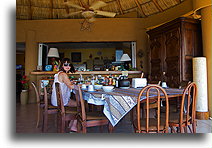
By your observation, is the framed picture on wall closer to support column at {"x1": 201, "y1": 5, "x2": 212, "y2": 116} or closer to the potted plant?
the potted plant

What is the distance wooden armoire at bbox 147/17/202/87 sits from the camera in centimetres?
404

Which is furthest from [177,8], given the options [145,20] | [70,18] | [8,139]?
[8,139]

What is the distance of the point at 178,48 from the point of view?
4.14 metres

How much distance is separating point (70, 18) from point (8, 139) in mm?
5407

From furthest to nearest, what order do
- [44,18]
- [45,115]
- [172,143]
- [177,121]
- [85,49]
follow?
[85,49]
[44,18]
[45,115]
[172,143]
[177,121]

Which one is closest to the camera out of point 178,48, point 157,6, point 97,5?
point 97,5

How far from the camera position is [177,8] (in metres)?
5.31

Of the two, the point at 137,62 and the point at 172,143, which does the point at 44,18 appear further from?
the point at 172,143

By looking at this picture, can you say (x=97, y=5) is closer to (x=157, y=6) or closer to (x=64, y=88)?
(x=64, y=88)

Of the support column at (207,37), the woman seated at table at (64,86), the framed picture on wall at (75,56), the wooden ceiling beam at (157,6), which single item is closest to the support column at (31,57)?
the framed picture on wall at (75,56)

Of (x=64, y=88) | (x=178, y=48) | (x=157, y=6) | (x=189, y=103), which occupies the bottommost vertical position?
(x=189, y=103)

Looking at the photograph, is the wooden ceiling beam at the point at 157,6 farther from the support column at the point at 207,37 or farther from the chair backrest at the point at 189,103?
the chair backrest at the point at 189,103

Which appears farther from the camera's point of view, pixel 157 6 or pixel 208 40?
pixel 157 6

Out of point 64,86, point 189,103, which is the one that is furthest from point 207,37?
point 64,86
